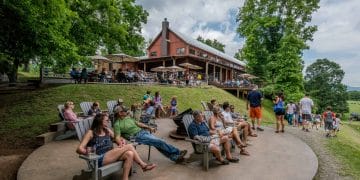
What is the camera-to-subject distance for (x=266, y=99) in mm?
32750

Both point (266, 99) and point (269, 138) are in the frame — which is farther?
point (266, 99)

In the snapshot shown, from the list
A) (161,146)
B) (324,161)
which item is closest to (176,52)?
(324,161)

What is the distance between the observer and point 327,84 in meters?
57.7

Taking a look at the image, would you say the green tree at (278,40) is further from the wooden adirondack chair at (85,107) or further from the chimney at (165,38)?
the wooden adirondack chair at (85,107)

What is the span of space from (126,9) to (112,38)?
3.83 m

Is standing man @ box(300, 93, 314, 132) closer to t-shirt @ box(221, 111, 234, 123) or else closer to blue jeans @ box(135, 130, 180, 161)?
t-shirt @ box(221, 111, 234, 123)

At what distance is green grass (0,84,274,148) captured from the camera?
989cm

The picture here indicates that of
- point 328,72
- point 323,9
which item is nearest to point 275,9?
point 323,9

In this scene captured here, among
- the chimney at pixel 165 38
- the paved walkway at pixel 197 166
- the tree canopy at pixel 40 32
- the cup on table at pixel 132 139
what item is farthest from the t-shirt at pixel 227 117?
the chimney at pixel 165 38

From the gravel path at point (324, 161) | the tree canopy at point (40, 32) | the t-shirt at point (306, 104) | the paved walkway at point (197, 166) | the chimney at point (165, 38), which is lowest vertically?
the gravel path at point (324, 161)

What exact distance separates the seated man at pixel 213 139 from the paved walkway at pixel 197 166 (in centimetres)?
19

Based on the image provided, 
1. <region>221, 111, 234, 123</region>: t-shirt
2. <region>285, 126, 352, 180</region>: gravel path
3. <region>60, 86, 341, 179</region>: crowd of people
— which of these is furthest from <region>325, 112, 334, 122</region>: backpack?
<region>221, 111, 234, 123</region>: t-shirt

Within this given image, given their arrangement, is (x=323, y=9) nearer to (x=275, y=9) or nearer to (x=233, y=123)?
(x=275, y=9)

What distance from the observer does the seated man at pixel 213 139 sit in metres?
5.95
